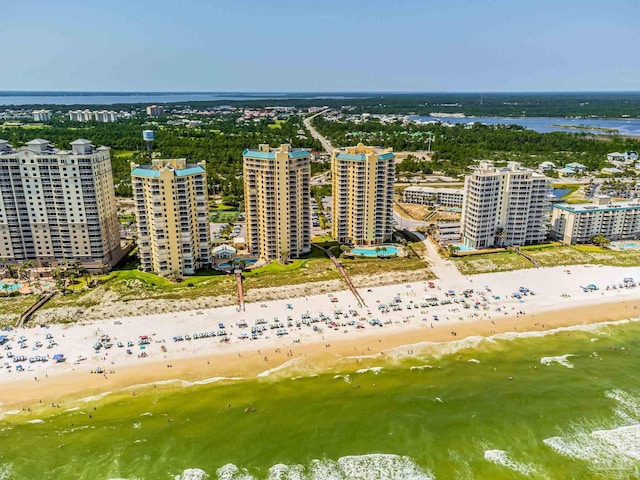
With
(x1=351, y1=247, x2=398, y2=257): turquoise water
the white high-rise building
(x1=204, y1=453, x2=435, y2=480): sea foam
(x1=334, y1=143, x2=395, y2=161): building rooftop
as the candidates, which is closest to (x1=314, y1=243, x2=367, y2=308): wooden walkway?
(x1=351, y1=247, x2=398, y2=257): turquoise water

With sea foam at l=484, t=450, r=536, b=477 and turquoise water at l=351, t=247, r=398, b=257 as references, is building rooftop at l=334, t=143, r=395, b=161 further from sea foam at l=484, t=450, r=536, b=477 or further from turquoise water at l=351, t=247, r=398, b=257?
sea foam at l=484, t=450, r=536, b=477

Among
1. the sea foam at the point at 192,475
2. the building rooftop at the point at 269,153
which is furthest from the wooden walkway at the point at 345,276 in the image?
the sea foam at the point at 192,475

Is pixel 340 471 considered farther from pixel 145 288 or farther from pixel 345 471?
pixel 145 288

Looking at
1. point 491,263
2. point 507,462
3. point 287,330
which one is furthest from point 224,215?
point 507,462

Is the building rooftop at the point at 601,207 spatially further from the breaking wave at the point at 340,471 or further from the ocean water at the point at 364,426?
the breaking wave at the point at 340,471

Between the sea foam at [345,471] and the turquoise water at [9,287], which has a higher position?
the turquoise water at [9,287]

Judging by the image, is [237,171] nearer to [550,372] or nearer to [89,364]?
[89,364]
